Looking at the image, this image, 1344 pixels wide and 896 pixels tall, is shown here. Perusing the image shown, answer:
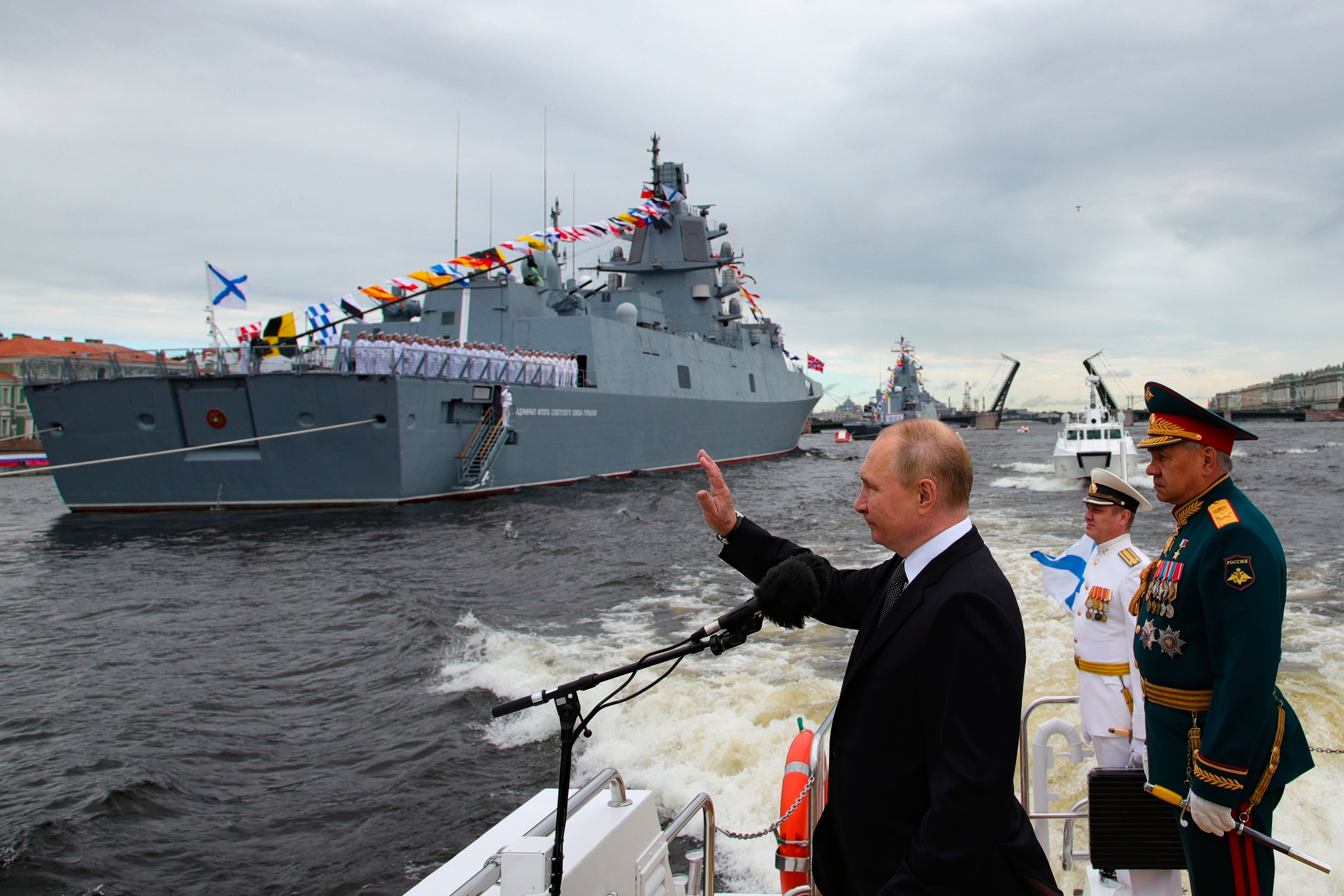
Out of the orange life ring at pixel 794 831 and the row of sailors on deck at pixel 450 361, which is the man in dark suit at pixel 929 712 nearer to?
the orange life ring at pixel 794 831

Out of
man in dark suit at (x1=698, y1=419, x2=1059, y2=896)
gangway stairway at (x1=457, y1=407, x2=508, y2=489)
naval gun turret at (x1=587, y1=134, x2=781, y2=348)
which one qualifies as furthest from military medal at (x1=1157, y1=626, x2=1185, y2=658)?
naval gun turret at (x1=587, y1=134, x2=781, y2=348)

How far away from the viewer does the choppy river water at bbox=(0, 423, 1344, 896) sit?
4.10 metres

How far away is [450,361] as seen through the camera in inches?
714

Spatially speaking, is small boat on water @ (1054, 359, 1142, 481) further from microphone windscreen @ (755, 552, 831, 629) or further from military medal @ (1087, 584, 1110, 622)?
microphone windscreen @ (755, 552, 831, 629)

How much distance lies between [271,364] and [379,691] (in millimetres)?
12928

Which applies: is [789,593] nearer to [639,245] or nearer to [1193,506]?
[1193,506]

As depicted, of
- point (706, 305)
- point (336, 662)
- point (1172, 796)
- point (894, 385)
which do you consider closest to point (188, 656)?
point (336, 662)

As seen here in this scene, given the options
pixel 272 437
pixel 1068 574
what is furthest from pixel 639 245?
pixel 1068 574

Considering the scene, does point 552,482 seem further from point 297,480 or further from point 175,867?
point 175,867

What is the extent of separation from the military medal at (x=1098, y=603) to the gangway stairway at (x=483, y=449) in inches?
654

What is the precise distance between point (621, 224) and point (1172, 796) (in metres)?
20.0

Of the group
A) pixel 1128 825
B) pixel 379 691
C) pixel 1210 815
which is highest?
pixel 1210 815

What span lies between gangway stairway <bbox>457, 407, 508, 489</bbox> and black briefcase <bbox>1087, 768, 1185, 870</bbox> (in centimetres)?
1717

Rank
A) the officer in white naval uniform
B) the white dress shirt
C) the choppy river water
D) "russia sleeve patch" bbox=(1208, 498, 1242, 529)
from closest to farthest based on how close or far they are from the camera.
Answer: the white dress shirt < "russia sleeve patch" bbox=(1208, 498, 1242, 529) < the officer in white naval uniform < the choppy river water
